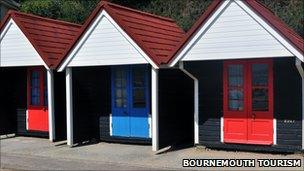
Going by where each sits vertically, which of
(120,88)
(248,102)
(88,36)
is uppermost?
(88,36)

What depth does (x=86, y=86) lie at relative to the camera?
47.7 feet

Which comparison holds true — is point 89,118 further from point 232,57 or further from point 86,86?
point 232,57

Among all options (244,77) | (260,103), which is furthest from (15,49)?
(260,103)

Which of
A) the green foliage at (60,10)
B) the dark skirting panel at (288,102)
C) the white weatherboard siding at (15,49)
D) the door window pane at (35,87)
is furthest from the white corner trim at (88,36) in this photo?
the green foliage at (60,10)

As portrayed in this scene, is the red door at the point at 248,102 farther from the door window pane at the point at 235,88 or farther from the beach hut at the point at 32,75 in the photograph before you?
the beach hut at the point at 32,75

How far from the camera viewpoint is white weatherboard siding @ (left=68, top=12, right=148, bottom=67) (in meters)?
12.6

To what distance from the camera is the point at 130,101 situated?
13.9m

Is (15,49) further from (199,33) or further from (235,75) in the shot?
(235,75)

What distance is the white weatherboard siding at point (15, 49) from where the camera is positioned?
14.6 m

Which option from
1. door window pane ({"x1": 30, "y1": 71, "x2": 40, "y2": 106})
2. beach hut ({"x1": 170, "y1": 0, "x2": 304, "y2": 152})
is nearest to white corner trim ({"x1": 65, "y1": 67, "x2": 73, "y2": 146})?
door window pane ({"x1": 30, "y1": 71, "x2": 40, "y2": 106})

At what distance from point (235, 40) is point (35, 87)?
739 centimetres

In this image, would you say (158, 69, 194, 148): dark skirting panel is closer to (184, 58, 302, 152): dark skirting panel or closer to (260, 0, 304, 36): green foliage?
(184, 58, 302, 152): dark skirting panel

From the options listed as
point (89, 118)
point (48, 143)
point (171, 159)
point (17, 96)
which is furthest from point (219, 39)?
point (17, 96)

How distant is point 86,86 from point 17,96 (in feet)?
10.3
